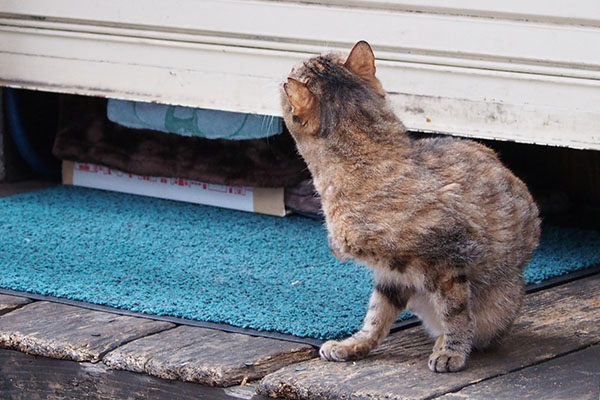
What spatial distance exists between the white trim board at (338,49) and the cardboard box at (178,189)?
38cm

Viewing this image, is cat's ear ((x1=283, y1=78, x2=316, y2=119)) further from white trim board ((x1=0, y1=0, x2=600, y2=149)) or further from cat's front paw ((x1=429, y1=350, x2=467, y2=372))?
white trim board ((x1=0, y1=0, x2=600, y2=149))

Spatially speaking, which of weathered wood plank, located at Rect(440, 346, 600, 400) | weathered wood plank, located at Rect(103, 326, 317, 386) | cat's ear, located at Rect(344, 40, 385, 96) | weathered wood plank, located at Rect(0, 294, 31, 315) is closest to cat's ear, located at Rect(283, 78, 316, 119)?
cat's ear, located at Rect(344, 40, 385, 96)

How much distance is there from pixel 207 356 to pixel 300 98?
648mm

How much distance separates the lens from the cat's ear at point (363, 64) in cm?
235

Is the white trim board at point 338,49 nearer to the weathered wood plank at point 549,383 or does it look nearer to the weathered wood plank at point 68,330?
the weathered wood plank at point 549,383

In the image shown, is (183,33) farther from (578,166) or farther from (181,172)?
(578,166)

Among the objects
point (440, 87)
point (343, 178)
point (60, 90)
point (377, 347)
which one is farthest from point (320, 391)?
point (60, 90)

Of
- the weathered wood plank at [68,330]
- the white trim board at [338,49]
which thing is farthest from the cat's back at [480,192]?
the white trim board at [338,49]

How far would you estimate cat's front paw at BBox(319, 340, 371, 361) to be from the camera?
2307 millimetres

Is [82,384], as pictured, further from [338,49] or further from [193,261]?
[338,49]

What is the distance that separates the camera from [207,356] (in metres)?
2.34

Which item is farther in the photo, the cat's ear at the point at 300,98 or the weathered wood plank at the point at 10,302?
the weathered wood plank at the point at 10,302

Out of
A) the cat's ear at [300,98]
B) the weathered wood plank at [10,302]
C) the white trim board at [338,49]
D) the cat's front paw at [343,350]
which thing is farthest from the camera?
the white trim board at [338,49]

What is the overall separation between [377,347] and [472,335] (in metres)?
0.26
